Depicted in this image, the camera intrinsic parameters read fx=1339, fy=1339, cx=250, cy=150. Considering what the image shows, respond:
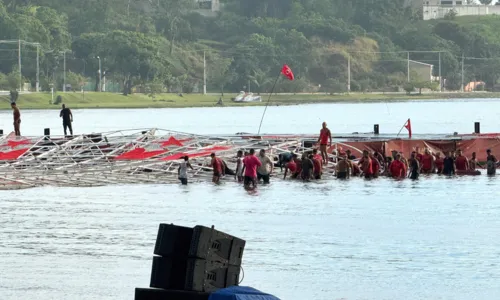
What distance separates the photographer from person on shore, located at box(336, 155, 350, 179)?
50281 mm

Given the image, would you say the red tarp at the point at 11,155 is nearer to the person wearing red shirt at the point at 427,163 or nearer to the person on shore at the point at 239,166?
the person on shore at the point at 239,166

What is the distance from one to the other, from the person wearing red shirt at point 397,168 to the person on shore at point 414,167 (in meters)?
0.36

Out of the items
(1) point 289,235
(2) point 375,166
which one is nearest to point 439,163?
(2) point 375,166

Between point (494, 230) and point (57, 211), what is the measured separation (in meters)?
12.9

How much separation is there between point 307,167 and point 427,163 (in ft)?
18.4

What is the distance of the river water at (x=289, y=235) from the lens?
25.8 metres

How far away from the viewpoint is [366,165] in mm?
50906

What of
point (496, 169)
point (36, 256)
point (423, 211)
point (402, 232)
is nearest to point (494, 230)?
point (402, 232)

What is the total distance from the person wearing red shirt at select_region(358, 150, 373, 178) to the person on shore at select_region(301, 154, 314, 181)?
2.05 metres

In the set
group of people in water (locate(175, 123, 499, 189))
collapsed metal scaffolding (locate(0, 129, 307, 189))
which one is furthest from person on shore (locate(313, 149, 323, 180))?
collapsed metal scaffolding (locate(0, 129, 307, 189))

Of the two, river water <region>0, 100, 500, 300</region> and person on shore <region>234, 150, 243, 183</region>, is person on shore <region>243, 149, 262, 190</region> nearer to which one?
river water <region>0, 100, 500, 300</region>

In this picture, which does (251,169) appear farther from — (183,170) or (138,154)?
(138,154)

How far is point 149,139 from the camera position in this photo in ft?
182

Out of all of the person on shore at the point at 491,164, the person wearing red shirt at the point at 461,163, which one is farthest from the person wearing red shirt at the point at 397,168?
the person on shore at the point at 491,164
